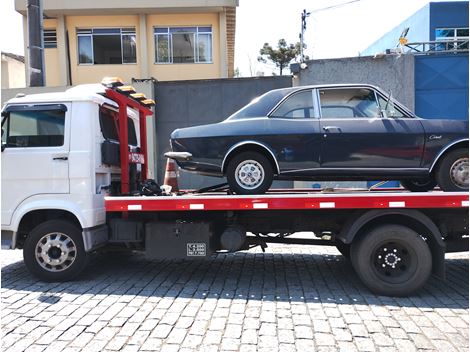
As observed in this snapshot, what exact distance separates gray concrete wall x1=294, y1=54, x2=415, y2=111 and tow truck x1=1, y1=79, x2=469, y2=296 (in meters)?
7.98

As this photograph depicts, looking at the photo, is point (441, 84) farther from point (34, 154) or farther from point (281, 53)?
point (281, 53)

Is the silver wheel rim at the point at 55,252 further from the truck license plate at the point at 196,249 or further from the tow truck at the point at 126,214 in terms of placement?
the truck license plate at the point at 196,249

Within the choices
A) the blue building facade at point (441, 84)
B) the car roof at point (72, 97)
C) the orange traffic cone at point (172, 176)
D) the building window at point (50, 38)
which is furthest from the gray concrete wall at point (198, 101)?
the car roof at point (72, 97)

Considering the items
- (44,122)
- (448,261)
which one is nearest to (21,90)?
(44,122)

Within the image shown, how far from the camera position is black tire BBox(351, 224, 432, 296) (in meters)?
4.91

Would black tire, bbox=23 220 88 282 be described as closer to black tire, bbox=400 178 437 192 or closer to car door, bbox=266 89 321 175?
car door, bbox=266 89 321 175

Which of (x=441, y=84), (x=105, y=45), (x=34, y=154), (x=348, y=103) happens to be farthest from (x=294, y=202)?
(x=105, y=45)

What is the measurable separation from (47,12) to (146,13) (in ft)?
12.1

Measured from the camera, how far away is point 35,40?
9945 millimetres

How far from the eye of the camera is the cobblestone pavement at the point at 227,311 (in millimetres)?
3787

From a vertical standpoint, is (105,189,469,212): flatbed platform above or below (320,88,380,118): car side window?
below

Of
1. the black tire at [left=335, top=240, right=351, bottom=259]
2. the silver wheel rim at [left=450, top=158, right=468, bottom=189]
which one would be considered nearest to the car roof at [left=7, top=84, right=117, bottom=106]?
the black tire at [left=335, top=240, right=351, bottom=259]

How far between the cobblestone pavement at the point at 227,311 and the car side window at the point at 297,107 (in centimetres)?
209

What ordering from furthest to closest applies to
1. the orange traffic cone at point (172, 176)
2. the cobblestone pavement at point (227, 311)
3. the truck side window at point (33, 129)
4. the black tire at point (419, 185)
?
the orange traffic cone at point (172, 176)
the black tire at point (419, 185)
the truck side window at point (33, 129)
the cobblestone pavement at point (227, 311)
